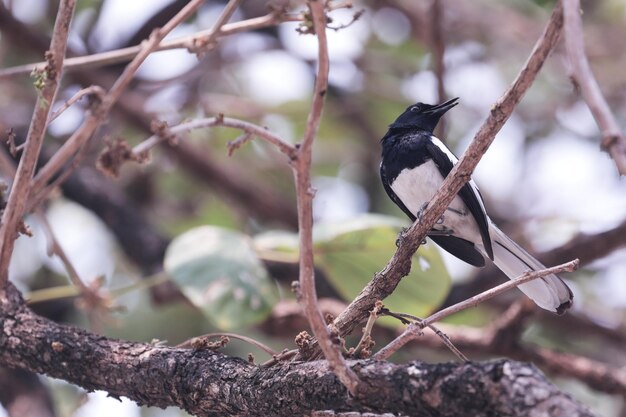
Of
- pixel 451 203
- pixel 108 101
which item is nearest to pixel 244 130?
pixel 108 101

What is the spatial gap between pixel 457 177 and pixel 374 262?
72.5 inches

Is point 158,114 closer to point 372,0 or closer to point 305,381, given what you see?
point 372,0

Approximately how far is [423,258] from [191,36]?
1418 millimetres

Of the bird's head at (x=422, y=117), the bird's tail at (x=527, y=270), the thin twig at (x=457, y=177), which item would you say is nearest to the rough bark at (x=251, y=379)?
the thin twig at (x=457, y=177)

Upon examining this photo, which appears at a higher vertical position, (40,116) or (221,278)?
(221,278)

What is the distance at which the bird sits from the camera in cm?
310

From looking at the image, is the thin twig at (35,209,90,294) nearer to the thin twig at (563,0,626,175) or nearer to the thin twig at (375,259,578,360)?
the thin twig at (375,259,578,360)

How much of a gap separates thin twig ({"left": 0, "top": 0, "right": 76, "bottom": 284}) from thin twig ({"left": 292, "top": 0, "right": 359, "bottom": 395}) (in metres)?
0.83

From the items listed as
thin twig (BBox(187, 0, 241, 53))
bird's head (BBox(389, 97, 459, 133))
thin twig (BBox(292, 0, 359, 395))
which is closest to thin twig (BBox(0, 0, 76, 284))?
thin twig (BBox(187, 0, 241, 53))

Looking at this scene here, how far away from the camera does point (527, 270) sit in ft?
9.85

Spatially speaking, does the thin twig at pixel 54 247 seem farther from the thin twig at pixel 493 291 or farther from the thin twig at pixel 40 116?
the thin twig at pixel 493 291

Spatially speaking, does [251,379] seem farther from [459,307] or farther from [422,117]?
[422,117]

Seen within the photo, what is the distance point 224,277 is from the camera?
3.58m

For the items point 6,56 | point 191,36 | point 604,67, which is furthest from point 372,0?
point 191,36
